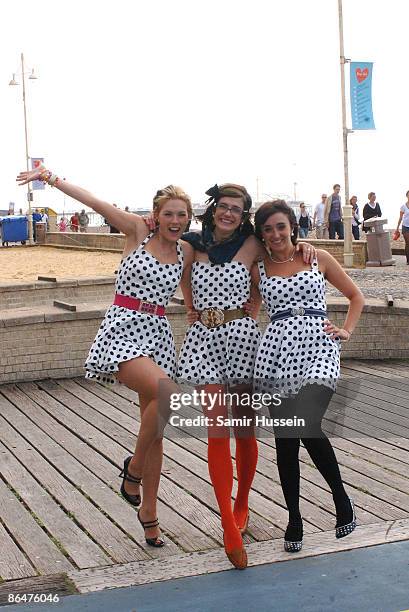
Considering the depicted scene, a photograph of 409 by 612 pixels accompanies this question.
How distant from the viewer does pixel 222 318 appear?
14.9 feet

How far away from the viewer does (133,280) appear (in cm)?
457

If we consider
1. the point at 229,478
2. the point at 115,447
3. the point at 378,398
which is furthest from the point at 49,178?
the point at 378,398

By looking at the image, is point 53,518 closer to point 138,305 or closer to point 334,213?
point 138,305

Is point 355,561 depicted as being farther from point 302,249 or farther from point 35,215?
point 35,215

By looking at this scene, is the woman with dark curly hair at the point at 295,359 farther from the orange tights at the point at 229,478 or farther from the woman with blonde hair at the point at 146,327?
the woman with blonde hair at the point at 146,327

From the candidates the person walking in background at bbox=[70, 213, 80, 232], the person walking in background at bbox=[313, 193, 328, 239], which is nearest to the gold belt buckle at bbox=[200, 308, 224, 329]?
the person walking in background at bbox=[313, 193, 328, 239]

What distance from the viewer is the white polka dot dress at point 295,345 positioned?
4.41 m

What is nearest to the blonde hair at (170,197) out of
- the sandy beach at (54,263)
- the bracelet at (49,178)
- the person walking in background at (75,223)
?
the bracelet at (49,178)

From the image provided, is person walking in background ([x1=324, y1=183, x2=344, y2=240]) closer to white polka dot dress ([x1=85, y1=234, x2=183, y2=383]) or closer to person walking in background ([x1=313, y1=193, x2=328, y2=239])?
person walking in background ([x1=313, y1=193, x2=328, y2=239])

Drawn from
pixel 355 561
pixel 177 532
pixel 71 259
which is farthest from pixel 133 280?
pixel 71 259

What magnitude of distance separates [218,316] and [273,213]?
536mm

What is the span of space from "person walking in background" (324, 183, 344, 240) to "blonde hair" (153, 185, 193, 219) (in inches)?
884

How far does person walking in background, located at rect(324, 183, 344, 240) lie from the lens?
2680 centimetres

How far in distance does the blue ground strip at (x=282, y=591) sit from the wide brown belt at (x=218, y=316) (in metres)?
1.10
